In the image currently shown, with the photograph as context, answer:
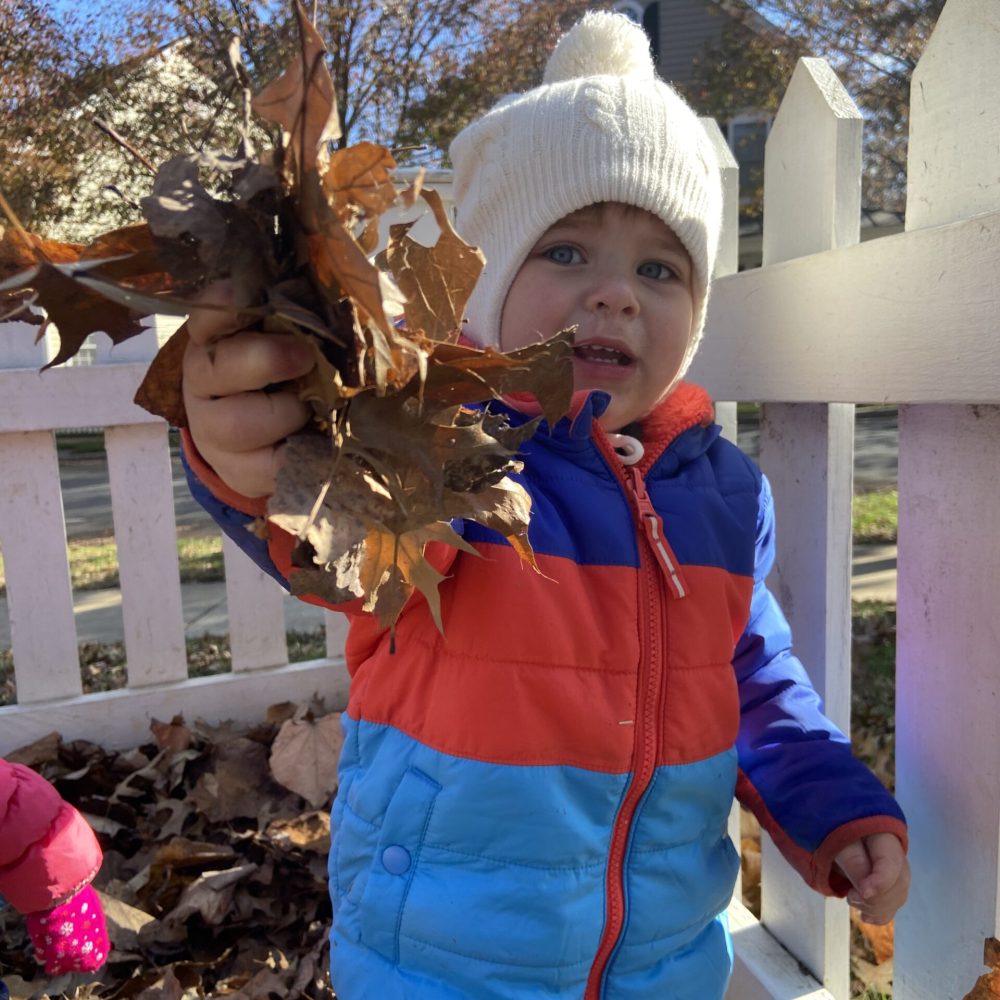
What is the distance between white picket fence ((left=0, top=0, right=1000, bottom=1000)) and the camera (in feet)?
4.17

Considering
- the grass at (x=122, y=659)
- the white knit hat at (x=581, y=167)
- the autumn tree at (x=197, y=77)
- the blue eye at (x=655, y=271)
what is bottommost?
the grass at (x=122, y=659)

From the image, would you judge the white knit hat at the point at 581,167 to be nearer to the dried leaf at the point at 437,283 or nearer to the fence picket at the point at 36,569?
the dried leaf at the point at 437,283

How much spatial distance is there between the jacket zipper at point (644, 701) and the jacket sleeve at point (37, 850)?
1.14 metres

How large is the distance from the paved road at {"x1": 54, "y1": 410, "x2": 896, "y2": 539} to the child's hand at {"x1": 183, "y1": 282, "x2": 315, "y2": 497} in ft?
21.9

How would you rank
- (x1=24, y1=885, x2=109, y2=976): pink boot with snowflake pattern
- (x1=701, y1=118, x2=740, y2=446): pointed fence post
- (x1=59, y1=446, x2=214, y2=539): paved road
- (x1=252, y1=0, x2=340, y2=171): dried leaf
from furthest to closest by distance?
(x1=59, y1=446, x2=214, y2=539): paved road < (x1=701, y1=118, x2=740, y2=446): pointed fence post < (x1=24, y1=885, x2=109, y2=976): pink boot with snowflake pattern < (x1=252, y1=0, x2=340, y2=171): dried leaf

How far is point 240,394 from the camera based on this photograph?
2.73 ft

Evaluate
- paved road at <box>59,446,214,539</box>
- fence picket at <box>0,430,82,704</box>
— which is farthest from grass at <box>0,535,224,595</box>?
fence picket at <box>0,430,82,704</box>

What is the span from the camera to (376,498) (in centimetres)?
75

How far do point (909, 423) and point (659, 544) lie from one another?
17.9 inches

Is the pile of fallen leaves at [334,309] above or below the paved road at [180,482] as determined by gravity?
above

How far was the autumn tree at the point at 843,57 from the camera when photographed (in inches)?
320

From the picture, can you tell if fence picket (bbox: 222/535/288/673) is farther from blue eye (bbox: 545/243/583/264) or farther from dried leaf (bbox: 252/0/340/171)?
dried leaf (bbox: 252/0/340/171)

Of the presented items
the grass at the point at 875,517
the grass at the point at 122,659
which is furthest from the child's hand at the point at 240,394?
the grass at the point at 875,517

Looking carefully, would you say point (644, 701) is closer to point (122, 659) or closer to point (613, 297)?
point (613, 297)
